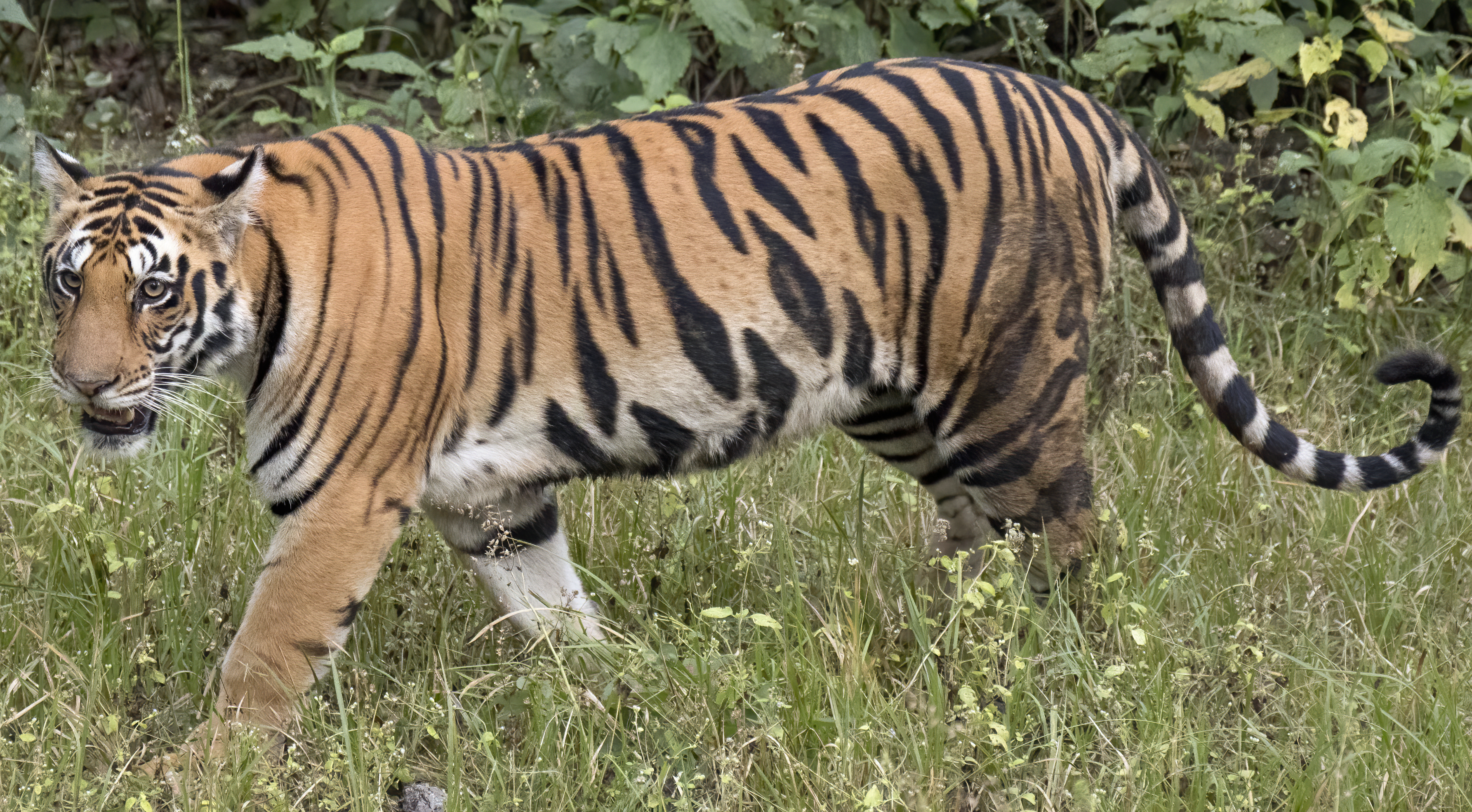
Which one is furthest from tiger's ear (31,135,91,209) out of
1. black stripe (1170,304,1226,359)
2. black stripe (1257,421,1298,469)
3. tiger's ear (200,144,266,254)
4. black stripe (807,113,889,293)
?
black stripe (1257,421,1298,469)

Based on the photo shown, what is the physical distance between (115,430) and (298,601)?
521 millimetres

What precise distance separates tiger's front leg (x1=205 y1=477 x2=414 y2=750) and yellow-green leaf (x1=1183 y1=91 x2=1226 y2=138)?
10.3 feet

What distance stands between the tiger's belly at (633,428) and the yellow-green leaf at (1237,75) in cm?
210

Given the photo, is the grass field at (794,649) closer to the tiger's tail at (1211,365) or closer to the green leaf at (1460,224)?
the tiger's tail at (1211,365)

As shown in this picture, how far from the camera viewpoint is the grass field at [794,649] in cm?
286

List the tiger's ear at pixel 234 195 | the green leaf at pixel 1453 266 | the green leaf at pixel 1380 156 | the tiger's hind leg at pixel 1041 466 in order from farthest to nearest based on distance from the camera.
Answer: the green leaf at pixel 1453 266 < the green leaf at pixel 1380 156 < the tiger's hind leg at pixel 1041 466 < the tiger's ear at pixel 234 195

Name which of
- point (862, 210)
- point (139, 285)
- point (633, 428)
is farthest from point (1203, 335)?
point (139, 285)

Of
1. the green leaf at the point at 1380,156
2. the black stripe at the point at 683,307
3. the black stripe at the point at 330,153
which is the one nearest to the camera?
the black stripe at the point at 330,153

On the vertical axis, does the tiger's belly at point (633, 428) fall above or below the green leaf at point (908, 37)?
above

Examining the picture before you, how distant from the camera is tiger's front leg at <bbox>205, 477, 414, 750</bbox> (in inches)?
117

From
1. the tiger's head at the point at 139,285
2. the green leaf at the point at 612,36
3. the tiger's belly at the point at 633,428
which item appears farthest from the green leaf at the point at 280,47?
the tiger's belly at the point at 633,428

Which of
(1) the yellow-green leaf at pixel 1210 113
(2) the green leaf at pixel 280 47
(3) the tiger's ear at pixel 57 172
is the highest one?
(3) the tiger's ear at pixel 57 172

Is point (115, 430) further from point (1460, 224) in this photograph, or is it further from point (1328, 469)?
point (1460, 224)

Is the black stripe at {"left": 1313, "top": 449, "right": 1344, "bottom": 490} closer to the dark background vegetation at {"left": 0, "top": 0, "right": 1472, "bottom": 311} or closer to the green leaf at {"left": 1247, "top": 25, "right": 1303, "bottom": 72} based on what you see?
the dark background vegetation at {"left": 0, "top": 0, "right": 1472, "bottom": 311}
